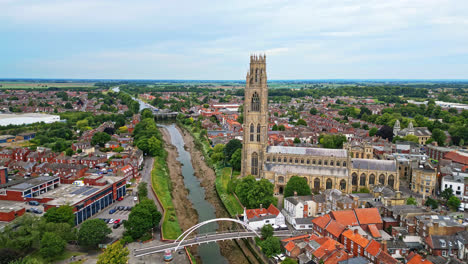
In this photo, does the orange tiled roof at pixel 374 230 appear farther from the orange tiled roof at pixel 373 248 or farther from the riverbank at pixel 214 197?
the riverbank at pixel 214 197

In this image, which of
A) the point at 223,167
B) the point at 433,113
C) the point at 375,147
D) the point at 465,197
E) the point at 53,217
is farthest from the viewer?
the point at 433,113

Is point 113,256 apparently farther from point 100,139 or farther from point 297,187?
point 100,139

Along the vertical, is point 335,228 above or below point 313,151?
below

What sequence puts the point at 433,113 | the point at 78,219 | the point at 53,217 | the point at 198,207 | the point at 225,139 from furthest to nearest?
Result: the point at 433,113 < the point at 225,139 < the point at 198,207 < the point at 78,219 < the point at 53,217

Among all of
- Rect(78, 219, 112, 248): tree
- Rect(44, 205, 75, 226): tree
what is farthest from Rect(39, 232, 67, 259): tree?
Rect(44, 205, 75, 226): tree

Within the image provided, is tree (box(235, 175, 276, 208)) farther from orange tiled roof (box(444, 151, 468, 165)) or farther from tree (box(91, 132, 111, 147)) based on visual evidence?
tree (box(91, 132, 111, 147))

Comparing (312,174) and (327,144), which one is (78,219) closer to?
(312,174)

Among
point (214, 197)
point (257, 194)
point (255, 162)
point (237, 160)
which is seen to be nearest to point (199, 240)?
point (257, 194)

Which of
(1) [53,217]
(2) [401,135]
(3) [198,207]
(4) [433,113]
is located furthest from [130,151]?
(4) [433,113]
